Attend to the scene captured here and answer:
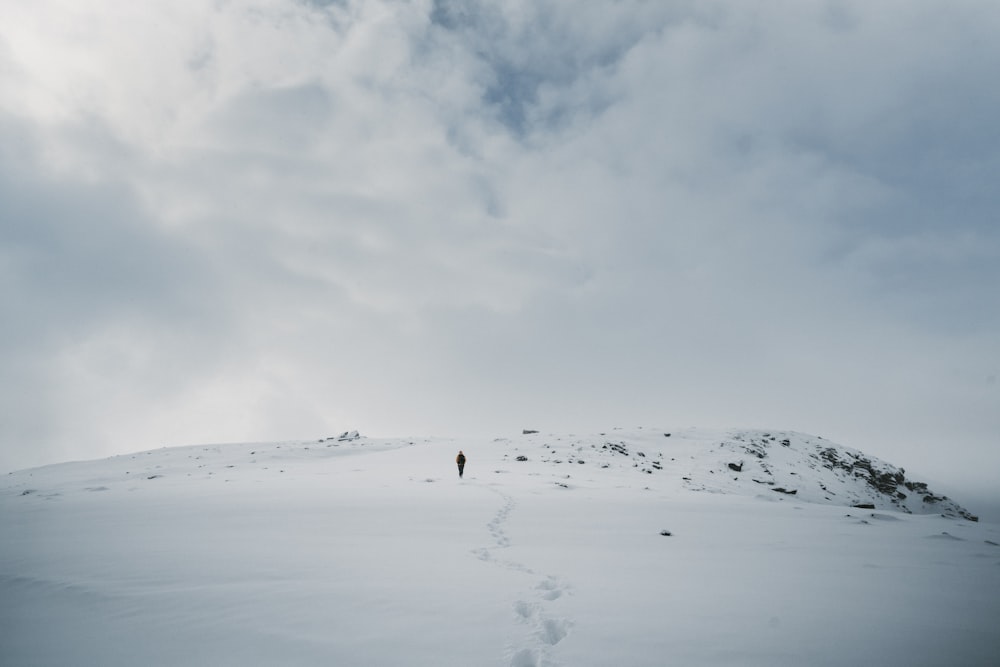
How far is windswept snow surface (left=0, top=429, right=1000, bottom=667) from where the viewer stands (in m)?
4.30

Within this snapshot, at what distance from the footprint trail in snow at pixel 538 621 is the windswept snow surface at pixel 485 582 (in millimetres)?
27

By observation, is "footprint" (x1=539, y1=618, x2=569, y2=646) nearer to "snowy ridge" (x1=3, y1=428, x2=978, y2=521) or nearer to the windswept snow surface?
the windswept snow surface

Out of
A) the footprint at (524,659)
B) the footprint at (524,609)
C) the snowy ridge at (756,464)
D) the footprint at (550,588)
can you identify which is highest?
the snowy ridge at (756,464)

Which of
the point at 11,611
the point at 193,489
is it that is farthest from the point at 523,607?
the point at 193,489

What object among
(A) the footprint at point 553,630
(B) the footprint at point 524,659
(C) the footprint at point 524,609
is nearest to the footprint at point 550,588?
(C) the footprint at point 524,609

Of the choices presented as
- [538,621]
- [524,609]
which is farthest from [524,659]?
[524,609]

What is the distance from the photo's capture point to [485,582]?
6223 millimetres

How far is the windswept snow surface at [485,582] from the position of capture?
4.30 metres

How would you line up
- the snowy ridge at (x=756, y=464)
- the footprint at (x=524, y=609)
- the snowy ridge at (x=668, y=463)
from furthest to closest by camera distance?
the snowy ridge at (x=756, y=464) < the snowy ridge at (x=668, y=463) < the footprint at (x=524, y=609)

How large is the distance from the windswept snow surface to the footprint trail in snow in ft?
0.09

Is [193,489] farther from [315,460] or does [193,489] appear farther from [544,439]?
[544,439]

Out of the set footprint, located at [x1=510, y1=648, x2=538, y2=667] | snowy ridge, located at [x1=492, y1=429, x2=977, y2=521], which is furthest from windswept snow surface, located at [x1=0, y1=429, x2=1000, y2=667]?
snowy ridge, located at [x1=492, y1=429, x2=977, y2=521]

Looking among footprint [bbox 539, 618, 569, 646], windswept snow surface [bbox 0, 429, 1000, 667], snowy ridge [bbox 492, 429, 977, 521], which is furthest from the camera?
snowy ridge [bbox 492, 429, 977, 521]

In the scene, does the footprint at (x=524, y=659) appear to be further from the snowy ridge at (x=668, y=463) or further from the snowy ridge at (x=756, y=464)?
the snowy ridge at (x=756, y=464)
